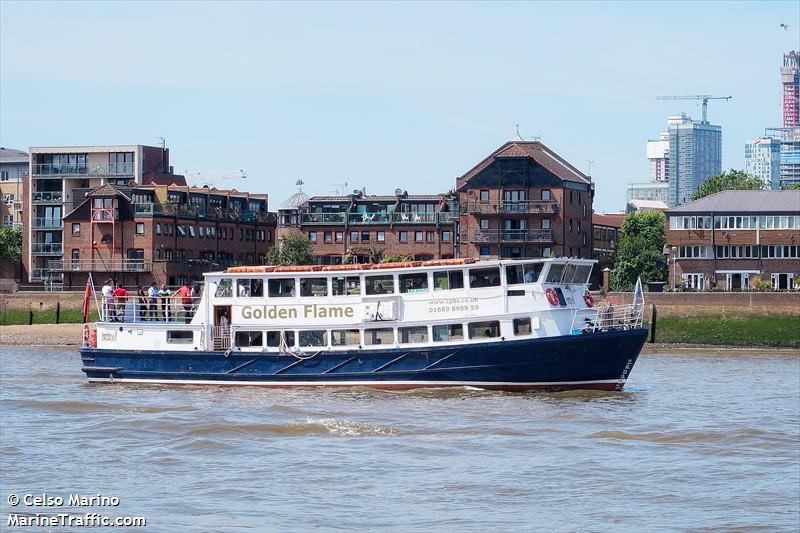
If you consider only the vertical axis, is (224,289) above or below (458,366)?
above

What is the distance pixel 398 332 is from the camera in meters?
47.9

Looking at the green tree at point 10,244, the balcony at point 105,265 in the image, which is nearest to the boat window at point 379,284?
the balcony at point 105,265

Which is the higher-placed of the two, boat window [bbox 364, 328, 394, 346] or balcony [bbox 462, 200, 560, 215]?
balcony [bbox 462, 200, 560, 215]

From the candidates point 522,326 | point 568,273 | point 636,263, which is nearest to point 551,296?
point 522,326

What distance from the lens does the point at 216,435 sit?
37562mm

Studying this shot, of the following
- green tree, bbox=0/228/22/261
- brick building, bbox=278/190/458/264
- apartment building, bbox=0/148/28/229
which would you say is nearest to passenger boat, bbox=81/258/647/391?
brick building, bbox=278/190/458/264

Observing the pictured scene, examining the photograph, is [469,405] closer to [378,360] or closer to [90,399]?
[378,360]

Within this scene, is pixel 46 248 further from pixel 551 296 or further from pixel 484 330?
pixel 551 296

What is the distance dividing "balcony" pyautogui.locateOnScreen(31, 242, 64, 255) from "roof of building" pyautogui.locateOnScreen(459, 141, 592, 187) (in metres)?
34.2

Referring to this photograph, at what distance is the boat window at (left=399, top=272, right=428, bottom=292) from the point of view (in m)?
47.8

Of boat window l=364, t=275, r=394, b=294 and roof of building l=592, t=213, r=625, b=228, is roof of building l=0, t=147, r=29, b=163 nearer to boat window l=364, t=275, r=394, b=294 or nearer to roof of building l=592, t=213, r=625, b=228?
roof of building l=592, t=213, r=625, b=228

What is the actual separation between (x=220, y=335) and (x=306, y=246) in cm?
5553

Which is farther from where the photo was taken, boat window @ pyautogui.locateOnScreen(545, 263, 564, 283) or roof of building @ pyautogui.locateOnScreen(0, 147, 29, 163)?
roof of building @ pyautogui.locateOnScreen(0, 147, 29, 163)

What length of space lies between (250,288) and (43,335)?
41.9 metres
